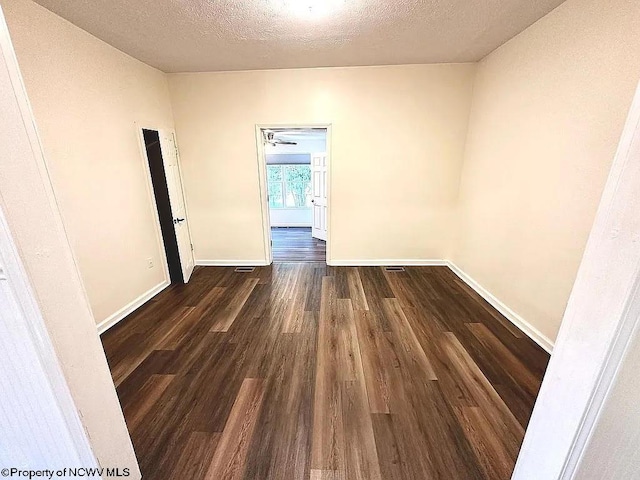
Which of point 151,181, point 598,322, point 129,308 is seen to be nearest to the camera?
point 598,322

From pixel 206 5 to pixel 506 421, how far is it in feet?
11.5

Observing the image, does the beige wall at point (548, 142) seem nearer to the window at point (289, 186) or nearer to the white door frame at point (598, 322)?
the white door frame at point (598, 322)

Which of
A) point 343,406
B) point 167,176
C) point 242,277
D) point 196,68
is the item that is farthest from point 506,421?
point 196,68

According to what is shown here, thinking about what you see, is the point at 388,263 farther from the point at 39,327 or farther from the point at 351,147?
the point at 39,327

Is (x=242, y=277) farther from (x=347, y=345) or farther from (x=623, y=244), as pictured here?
(x=623, y=244)

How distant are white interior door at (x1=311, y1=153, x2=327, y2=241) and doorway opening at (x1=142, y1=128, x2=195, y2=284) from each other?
2.99 metres

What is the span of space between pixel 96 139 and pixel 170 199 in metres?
1.02

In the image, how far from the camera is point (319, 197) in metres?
6.21

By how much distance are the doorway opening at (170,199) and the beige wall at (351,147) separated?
0.27 m

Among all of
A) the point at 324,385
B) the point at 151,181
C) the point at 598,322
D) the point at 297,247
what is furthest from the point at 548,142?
the point at 297,247

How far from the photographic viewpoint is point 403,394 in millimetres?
1849

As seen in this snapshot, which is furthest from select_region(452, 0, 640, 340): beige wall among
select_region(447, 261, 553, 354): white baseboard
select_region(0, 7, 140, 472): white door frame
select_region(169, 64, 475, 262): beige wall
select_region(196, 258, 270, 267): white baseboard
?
select_region(196, 258, 270, 267): white baseboard

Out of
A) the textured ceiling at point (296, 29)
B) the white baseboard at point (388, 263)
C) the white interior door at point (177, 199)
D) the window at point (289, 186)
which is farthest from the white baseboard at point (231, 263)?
the window at point (289, 186)

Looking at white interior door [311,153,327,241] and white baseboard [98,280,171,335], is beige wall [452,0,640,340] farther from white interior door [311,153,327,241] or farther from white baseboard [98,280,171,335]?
white baseboard [98,280,171,335]
